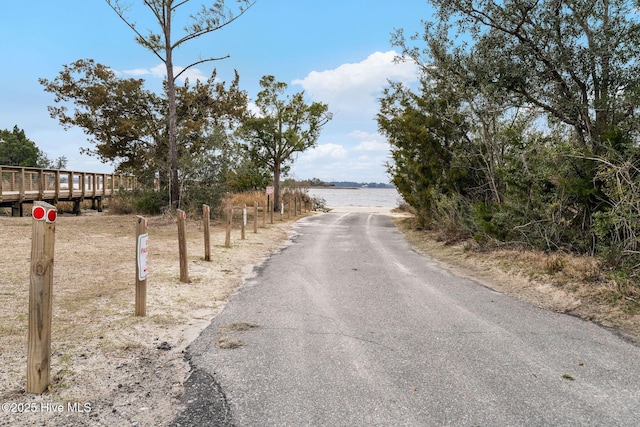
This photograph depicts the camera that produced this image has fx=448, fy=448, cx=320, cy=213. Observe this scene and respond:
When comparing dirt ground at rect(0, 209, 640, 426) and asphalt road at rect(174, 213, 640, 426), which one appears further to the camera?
dirt ground at rect(0, 209, 640, 426)

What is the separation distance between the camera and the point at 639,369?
4066 mm

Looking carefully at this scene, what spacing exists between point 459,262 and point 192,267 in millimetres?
6182

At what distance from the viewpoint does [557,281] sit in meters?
7.47

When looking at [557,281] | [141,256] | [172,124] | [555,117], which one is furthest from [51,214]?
[172,124]

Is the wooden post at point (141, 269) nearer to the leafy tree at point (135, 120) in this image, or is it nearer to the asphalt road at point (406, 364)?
the asphalt road at point (406, 364)

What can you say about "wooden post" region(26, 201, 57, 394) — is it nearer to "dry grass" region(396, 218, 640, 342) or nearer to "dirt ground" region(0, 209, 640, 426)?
"dirt ground" region(0, 209, 640, 426)

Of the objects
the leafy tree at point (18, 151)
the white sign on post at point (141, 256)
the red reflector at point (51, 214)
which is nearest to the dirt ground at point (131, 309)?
the white sign on post at point (141, 256)

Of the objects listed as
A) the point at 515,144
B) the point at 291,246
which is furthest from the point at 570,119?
the point at 291,246

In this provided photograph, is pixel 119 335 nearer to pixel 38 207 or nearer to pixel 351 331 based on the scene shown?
pixel 38 207

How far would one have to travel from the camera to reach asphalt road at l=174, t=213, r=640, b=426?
3.20 metres

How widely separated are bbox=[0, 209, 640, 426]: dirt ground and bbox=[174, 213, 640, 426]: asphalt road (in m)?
0.34

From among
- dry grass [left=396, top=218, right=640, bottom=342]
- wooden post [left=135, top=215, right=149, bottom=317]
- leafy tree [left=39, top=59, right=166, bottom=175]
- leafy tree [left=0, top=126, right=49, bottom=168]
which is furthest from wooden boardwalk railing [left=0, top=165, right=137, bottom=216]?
leafy tree [left=0, top=126, right=49, bottom=168]

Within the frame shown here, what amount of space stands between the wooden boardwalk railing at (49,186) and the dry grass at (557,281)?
57.4 ft

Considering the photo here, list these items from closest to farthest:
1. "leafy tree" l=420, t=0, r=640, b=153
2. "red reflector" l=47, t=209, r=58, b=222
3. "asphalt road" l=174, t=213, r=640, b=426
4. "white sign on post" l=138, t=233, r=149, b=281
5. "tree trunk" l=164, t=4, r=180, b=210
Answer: "asphalt road" l=174, t=213, r=640, b=426, "red reflector" l=47, t=209, r=58, b=222, "white sign on post" l=138, t=233, r=149, b=281, "leafy tree" l=420, t=0, r=640, b=153, "tree trunk" l=164, t=4, r=180, b=210
